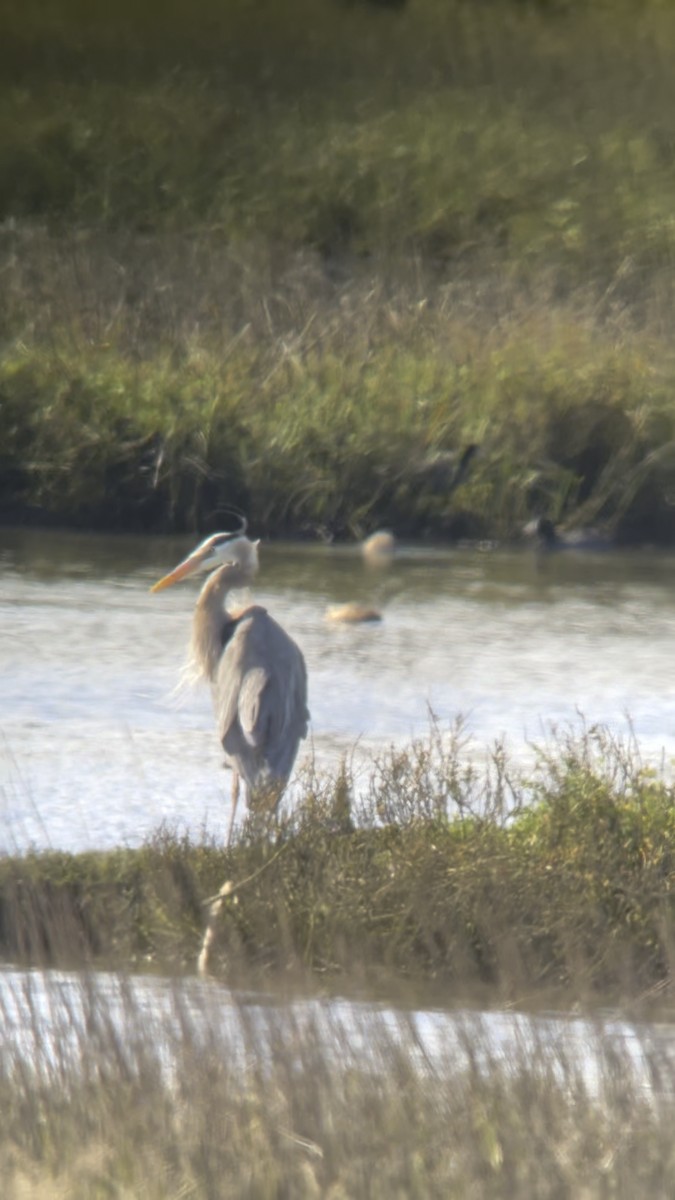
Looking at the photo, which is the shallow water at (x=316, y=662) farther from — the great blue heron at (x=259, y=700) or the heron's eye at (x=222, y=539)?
the heron's eye at (x=222, y=539)

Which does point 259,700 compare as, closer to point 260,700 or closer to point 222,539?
point 260,700

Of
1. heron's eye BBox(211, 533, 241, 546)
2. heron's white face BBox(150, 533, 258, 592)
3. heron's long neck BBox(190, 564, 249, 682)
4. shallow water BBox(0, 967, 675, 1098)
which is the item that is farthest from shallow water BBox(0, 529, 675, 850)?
shallow water BBox(0, 967, 675, 1098)

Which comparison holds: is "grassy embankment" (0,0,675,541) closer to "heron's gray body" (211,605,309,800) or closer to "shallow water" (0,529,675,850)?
"shallow water" (0,529,675,850)

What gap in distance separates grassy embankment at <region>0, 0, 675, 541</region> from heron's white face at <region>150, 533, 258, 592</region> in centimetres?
617

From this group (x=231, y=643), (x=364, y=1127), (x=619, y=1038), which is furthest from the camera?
(x=231, y=643)

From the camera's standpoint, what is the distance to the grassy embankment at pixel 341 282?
1490 cm

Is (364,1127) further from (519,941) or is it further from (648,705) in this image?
(648,705)

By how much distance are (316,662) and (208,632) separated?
276cm

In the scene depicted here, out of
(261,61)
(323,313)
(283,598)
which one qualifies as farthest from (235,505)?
(261,61)

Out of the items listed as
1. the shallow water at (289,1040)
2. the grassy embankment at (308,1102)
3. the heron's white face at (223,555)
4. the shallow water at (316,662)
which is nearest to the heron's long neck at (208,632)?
the heron's white face at (223,555)

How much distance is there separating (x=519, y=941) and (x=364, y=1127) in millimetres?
2102

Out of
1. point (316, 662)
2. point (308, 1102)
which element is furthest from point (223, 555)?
point (308, 1102)

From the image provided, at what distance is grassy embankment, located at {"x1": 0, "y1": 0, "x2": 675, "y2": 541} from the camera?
14898 mm

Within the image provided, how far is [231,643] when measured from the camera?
7121 millimetres
